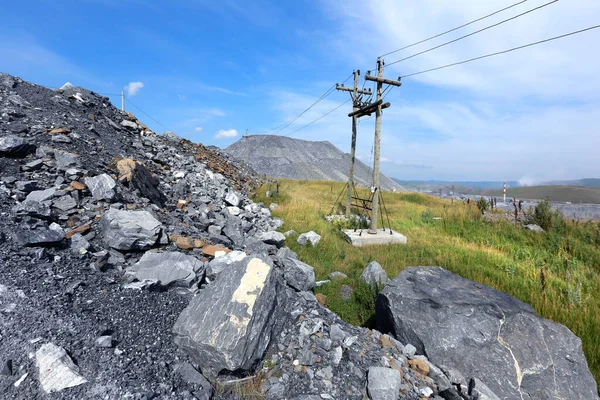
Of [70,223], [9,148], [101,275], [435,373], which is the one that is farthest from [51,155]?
[435,373]

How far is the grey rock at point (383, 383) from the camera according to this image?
2773 millimetres

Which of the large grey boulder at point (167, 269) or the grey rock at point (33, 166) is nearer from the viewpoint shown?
the large grey boulder at point (167, 269)

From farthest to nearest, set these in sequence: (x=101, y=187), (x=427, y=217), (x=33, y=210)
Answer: (x=427, y=217) < (x=101, y=187) < (x=33, y=210)

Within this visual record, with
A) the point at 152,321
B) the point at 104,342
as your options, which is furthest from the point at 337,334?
the point at 104,342

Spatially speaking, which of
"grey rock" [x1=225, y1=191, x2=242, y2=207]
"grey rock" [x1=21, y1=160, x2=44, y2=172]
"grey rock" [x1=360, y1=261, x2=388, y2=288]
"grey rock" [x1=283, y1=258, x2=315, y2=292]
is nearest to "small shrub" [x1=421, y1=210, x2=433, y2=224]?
"grey rock" [x1=360, y1=261, x2=388, y2=288]

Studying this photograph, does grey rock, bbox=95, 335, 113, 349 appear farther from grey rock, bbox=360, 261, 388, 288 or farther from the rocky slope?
grey rock, bbox=360, 261, 388, 288

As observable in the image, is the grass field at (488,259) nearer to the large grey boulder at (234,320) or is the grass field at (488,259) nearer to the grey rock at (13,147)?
the large grey boulder at (234,320)

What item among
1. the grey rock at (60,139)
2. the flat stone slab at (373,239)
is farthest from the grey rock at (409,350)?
the grey rock at (60,139)

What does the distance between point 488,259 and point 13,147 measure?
11240 mm

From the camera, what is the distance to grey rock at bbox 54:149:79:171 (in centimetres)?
605

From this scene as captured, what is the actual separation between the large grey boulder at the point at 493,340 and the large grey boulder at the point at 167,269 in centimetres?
298

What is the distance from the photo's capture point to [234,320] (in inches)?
114

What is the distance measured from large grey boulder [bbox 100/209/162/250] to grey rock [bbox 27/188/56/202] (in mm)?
1127

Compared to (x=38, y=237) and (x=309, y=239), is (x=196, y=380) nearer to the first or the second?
(x=38, y=237)
